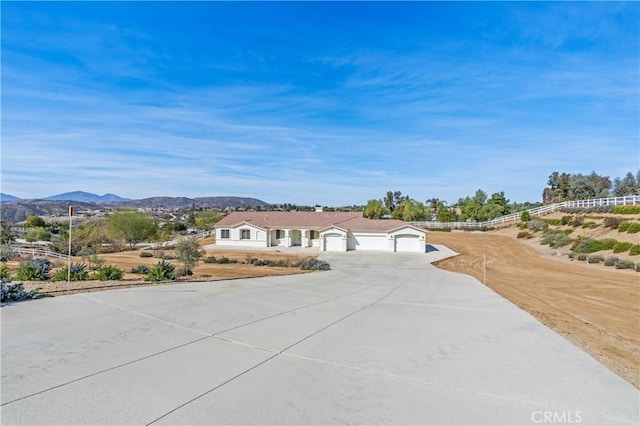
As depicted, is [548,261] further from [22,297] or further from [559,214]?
[22,297]

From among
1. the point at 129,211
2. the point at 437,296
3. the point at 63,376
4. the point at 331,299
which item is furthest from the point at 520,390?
the point at 129,211

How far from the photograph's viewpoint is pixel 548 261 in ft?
106

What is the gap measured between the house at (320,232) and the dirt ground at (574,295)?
6048 millimetres

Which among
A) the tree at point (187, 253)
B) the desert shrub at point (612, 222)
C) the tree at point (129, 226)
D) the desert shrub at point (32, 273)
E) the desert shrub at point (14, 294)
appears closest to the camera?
the desert shrub at point (14, 294)

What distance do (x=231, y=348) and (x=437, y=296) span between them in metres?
9.57

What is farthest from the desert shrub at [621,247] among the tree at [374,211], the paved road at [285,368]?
the tree at [374,211]

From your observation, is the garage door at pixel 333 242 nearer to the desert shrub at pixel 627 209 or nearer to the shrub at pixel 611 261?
the shrub at pixel 611 261

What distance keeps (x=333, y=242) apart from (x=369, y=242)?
389 cm

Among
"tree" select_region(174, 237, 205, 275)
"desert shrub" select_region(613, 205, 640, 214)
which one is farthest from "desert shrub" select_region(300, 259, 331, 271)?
"desert shrub" select_region(613, 205, 640, 214)

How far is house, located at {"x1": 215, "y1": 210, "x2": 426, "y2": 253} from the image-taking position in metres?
37.6

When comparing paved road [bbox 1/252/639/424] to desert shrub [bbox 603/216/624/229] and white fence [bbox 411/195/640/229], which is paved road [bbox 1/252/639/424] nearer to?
desert shrub [bbox 603/216/624/229]

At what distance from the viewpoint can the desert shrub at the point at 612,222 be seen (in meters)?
36.5

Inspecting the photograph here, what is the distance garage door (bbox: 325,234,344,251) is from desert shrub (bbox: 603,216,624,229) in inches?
1080

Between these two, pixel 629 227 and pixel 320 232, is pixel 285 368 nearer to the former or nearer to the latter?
pixel 320 232
